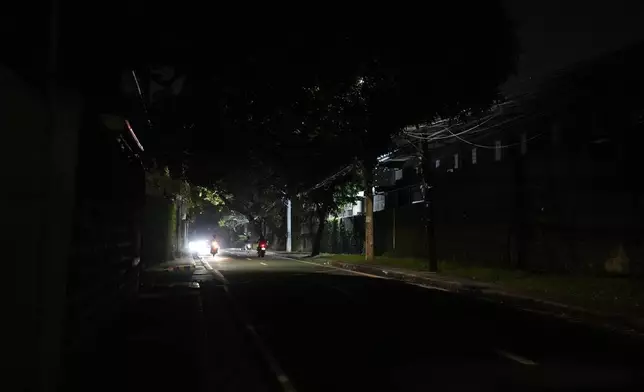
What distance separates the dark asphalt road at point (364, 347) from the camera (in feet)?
26.5

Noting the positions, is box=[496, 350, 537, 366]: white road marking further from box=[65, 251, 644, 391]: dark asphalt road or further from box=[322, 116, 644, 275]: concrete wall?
box=[322, 116, 644, 275]: concrete wall

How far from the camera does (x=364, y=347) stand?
10297 millimetres

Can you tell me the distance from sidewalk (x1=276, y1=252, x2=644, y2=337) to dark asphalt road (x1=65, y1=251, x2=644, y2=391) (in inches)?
31.9

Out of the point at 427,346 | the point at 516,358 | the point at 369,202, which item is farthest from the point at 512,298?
the point at 369,202

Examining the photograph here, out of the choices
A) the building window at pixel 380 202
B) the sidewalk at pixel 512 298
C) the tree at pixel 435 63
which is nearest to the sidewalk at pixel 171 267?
the sidewalk at pixel 512 298

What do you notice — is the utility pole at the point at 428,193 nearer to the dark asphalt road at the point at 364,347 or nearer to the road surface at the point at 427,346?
the road surface at the point at 427,346

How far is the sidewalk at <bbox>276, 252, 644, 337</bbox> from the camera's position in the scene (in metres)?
13.4

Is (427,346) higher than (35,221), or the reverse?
(35,221)

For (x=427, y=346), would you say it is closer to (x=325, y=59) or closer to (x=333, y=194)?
(x=325, y=59)

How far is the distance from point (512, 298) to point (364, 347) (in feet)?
29.6

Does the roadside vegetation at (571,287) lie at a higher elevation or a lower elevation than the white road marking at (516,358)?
higher

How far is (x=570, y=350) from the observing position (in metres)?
10.2

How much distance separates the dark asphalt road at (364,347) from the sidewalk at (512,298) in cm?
81

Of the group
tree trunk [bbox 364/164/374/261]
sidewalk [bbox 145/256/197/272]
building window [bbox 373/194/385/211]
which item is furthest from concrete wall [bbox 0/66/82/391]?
building window [bbox 373/194/385/211]
